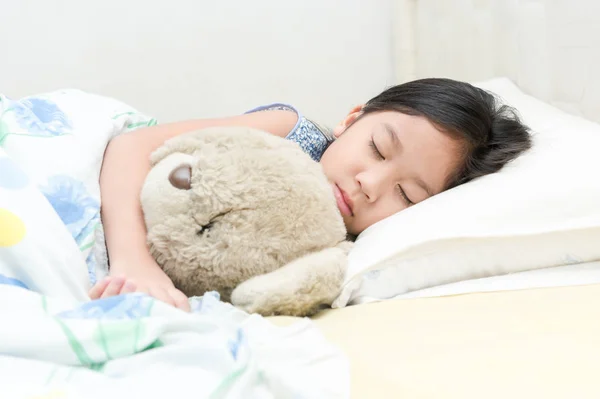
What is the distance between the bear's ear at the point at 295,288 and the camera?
752 millimetres

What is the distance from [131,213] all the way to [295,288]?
0.27 meters

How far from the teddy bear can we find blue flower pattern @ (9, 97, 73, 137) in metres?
0.21

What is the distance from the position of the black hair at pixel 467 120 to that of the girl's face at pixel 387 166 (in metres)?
0.02

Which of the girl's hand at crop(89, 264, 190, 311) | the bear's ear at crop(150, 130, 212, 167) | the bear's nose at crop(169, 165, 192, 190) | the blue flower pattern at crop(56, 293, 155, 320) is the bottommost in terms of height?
the girl's hand at crop(89, 264, 190, 311)

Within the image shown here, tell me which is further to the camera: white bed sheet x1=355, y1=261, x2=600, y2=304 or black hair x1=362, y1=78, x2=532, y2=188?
black hair x1=362, y1=78, x2=532, y2=188

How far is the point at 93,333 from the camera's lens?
21.0 inches

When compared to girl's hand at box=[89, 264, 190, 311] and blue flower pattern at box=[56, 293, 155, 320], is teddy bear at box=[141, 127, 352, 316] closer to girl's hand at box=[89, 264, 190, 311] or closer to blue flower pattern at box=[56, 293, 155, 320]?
girl's hand at box=[89, 264, 190, 311]

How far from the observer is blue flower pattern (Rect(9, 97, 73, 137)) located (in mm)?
926

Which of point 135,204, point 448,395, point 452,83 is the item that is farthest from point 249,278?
point 452,83

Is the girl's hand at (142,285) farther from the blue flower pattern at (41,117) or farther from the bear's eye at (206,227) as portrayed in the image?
the blue flower pattern at (41,117)

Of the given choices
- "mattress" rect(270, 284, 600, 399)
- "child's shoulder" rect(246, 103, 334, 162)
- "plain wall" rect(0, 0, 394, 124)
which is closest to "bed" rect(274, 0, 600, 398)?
"mattress" rect(270, 284, 600, 399)

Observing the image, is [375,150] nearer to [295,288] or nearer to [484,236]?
[484,236]

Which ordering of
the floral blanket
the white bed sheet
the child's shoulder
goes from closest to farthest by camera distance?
the floral blanket, the white bed sheet, the child's shoulder

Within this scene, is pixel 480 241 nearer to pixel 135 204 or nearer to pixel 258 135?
pixel 258 135
